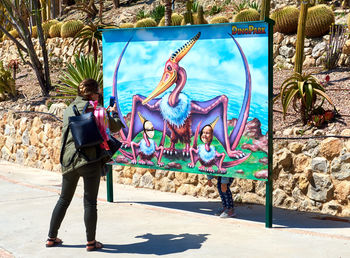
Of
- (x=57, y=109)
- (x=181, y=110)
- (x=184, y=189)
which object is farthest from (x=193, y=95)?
(x=57, y=109)

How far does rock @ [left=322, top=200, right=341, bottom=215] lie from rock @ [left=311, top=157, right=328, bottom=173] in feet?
1.51

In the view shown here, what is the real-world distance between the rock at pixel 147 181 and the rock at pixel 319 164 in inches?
125

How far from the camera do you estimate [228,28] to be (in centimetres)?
768

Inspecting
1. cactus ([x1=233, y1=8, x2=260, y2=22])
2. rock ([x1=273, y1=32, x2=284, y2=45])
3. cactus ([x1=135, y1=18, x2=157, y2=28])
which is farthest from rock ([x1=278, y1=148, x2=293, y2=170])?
cactus ([x1=135, y1=18, x2=157, y2=28])

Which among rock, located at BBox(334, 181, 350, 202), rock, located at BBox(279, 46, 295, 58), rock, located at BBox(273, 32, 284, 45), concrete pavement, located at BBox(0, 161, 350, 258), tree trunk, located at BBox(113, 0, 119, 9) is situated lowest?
concrete pavement, located at BBox(0, 161, 350, 258)

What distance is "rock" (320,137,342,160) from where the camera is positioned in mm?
8187

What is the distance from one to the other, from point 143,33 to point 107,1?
Result: 65.1ft

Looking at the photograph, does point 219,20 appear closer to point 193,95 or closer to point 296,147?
point 296,147

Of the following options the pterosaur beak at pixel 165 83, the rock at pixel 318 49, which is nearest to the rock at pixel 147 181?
the pterosaur beak at pixel 165 83

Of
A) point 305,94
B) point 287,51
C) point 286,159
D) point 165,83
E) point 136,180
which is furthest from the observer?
point 287,51

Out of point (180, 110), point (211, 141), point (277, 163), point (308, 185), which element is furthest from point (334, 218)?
point (180, 110)

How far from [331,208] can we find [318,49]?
270 inches

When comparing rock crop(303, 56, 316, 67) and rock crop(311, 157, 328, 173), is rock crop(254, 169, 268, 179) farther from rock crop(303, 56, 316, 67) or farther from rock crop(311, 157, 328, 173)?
rock crop(303, 56, 316, 67)

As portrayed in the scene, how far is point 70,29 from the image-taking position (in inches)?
836
